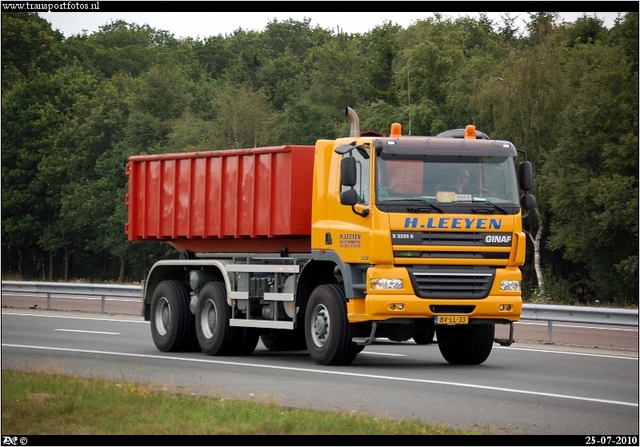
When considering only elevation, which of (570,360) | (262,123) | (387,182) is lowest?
(570,360)

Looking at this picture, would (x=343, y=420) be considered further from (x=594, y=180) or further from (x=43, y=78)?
(x=43, y=78)

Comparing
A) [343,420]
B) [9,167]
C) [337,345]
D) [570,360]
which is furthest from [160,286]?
[9,167]

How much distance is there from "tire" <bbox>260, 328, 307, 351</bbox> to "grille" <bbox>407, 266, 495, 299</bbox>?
455cm

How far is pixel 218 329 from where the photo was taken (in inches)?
744

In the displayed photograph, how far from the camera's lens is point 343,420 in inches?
409

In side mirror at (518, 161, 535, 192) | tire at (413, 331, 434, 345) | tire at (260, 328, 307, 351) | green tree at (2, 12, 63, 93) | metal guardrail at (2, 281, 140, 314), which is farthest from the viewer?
green tree at (2, 12, 63, 93)

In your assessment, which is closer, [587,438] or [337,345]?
[587,438]

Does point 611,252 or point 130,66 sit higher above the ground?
point 130,66

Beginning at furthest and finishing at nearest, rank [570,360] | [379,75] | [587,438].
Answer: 1. [379,75]
2. [570,360]
3. [587,438]

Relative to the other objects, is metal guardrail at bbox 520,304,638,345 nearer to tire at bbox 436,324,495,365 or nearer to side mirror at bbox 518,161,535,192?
tire at bbox 436,324,495,365

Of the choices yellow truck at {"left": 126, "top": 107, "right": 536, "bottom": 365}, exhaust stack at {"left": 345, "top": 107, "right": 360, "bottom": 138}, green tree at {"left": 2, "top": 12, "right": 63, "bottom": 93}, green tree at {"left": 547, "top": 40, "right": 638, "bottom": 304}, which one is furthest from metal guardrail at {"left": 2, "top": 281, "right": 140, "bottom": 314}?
green tree at {"left": 2, "top": 12, "right": 63, "bottom": 93}

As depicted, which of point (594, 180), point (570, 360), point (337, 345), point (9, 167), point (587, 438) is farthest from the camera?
point (9, 167)

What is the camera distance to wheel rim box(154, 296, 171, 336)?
20438mm

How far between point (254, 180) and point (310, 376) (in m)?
4.28
